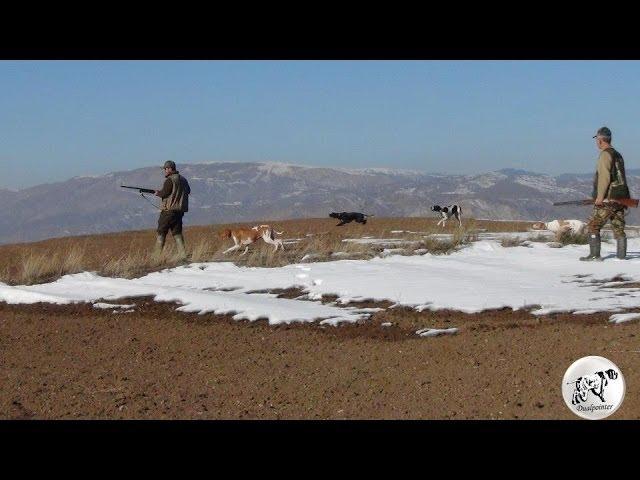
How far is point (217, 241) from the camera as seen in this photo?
20375 millimetres

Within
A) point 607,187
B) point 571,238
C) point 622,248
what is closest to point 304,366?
point 607,187

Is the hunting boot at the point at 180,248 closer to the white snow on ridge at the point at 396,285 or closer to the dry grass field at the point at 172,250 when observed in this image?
the dry grass field at the point at 172,250

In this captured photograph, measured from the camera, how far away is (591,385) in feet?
17.9

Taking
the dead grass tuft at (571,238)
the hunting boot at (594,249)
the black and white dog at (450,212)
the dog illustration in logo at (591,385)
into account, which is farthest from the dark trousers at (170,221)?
the dog illustration in logo at (591,385)

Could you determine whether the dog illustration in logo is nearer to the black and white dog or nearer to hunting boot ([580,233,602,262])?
hunting boot ([580,233,602,262])

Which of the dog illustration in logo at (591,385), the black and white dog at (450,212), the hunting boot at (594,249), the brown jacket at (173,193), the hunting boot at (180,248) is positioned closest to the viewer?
the dog illustration in logo at (591,385)

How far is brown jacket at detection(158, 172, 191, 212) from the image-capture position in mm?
15742

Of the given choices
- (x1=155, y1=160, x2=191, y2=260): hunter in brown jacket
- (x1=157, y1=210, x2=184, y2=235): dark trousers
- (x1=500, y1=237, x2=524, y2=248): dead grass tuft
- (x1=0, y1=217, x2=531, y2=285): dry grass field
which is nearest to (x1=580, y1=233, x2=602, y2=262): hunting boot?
(x1=500, y1=237, x2=524, y2=248): dead grass tuft

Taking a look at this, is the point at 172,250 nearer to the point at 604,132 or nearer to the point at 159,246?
the point at 159,246

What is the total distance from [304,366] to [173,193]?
897cm

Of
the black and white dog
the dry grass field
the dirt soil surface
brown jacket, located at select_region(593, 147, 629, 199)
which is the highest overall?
brown jacket, located at select_region(593, 147, 629, 199)

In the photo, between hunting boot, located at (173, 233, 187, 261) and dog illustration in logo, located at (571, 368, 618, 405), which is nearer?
dog illustration in logo, located at (571, 368, 618, 405)

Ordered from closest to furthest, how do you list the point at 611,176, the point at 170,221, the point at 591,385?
the point at 591,385 → the point at 611,176 → the point at 170,221

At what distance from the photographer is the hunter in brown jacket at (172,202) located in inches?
621
